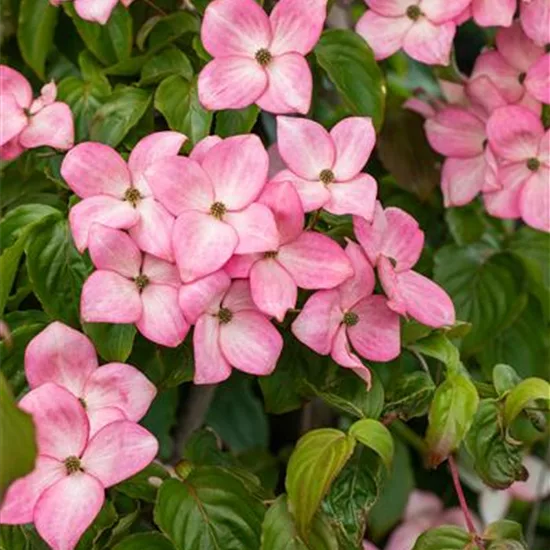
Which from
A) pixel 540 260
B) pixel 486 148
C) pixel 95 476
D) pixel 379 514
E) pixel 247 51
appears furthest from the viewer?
pixel 379 514

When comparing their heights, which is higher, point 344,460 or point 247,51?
point 247,51

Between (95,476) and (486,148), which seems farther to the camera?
(486,148)

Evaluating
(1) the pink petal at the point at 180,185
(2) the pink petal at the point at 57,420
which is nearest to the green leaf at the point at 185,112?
(1) the pink petal at the point at 180,185

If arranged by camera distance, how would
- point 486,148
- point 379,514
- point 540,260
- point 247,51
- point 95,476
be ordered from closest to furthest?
1. point 95,476
2. point 247,51
3. point 486,148
4. point 540,260
5. point 379,514

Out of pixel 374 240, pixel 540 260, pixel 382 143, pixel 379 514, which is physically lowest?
pixel 379 514

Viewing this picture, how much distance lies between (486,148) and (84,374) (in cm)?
41

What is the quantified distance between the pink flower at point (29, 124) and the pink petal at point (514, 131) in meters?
0.35

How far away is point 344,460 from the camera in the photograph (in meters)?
0.78

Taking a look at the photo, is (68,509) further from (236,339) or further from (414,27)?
(414,27)

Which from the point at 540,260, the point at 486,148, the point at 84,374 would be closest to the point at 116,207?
the point at 84,374

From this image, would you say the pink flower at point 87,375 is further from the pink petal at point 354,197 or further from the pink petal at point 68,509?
the pink petal at point 354,197

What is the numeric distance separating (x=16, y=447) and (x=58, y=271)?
0.32m

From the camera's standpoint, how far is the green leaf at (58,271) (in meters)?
0.87

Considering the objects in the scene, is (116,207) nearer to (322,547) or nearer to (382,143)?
(322,547)
